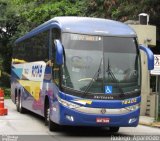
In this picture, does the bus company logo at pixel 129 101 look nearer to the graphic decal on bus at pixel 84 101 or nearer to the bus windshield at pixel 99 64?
the bus windshield at pixel 99 64

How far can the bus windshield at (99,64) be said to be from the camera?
14344 mm

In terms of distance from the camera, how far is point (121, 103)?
14359 millimetres

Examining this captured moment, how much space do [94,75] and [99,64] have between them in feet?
1.24

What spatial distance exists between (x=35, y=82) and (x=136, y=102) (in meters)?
6.00

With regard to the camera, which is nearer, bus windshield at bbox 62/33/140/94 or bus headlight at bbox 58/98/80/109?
bus headlight at bbox 58/98/80/109

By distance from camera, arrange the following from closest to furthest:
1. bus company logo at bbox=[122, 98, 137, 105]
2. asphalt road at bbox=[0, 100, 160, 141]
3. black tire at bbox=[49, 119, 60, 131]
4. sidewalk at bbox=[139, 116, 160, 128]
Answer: asphalt road at bbox=[0, 100, 160, 141] < bus company logo at bbox=[122, 98, 137, 105] < black tire at bbox=[49, 119, 60, 131] < sidewalk at bbox=[139, 116, 160, 128]

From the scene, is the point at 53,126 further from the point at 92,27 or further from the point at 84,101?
the point at 92,27

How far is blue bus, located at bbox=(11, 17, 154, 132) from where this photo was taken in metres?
14.2

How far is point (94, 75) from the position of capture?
14.4m

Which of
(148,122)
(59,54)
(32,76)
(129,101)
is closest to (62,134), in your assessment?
(129,101)

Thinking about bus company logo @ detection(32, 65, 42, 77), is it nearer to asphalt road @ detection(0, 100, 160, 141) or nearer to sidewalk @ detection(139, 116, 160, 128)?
asphalt road @ detection(0, 100, 160, 141)

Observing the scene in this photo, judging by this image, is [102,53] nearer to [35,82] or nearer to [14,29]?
[35,82]

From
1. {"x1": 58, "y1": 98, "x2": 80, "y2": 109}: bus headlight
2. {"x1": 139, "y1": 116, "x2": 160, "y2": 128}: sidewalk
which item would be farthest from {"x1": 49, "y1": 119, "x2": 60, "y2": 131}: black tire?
{"x1": 139, "y1": 116, "x2": 160, "y2": 128}: sidewalk

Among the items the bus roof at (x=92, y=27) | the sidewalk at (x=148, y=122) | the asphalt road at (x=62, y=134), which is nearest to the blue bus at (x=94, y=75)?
the bus roof at (x=92, y=27)
